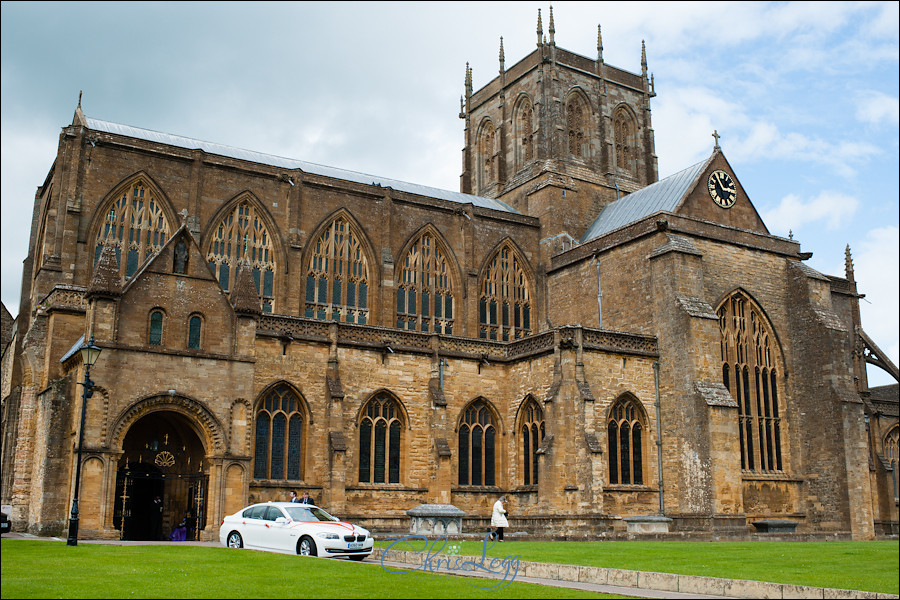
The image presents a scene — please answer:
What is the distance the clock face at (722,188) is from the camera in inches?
1650

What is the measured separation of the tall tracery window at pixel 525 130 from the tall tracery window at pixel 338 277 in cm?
1404

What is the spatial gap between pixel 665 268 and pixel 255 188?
58.9ft

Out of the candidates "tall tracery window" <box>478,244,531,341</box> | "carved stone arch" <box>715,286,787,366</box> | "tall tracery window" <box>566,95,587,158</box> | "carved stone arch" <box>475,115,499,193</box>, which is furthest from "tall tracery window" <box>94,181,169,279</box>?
"carved stone arch" <box>715,286,787,366</box>

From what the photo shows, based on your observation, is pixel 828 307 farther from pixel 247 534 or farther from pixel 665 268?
pixel 247 534

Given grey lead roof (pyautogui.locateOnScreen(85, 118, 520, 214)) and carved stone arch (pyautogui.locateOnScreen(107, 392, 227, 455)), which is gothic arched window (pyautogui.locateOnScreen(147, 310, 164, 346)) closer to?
carved stone arch (pyautogui.locateOnScreen(107, 392, 227, 455))

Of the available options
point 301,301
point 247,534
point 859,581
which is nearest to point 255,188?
point 301,301

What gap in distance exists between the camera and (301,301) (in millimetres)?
40031

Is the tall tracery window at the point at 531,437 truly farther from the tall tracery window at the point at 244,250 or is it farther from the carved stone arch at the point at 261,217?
→ the carved stone arch at the point at 261,217

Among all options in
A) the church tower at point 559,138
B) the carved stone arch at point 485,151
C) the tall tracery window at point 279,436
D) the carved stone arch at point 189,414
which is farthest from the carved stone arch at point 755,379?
the carved stone arch at point 189,414

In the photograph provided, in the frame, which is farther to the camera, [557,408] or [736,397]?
[736,397]

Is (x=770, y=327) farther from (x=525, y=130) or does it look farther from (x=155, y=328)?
(x=155, y=328)

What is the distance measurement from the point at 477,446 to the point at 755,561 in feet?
62.1

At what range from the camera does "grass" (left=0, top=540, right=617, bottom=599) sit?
1267 centimetres

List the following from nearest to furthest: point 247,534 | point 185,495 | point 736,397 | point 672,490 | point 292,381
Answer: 1. point 247,534
2. point 185,495
3. point 292,381
4. point 672,490
5. point 736,397
